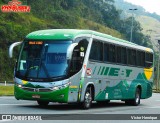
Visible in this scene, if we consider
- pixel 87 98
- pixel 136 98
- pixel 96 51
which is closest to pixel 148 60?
pixel 136 98

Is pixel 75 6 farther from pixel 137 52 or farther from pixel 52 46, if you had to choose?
pixel 52 46

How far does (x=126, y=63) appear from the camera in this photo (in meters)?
24.0

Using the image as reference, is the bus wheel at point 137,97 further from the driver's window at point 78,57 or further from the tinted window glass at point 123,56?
the driver's window at point 78,57

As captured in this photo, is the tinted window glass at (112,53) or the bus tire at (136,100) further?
the bus tire at (136,100)

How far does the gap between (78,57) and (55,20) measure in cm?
8347

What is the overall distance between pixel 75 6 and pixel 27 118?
4375 inches

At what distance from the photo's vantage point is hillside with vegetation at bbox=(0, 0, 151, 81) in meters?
68.6

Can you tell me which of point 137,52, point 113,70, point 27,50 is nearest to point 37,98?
point 27,50

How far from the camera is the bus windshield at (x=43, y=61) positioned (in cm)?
1750

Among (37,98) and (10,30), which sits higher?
(10,30)

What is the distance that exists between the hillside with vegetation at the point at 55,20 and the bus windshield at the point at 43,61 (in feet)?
151
